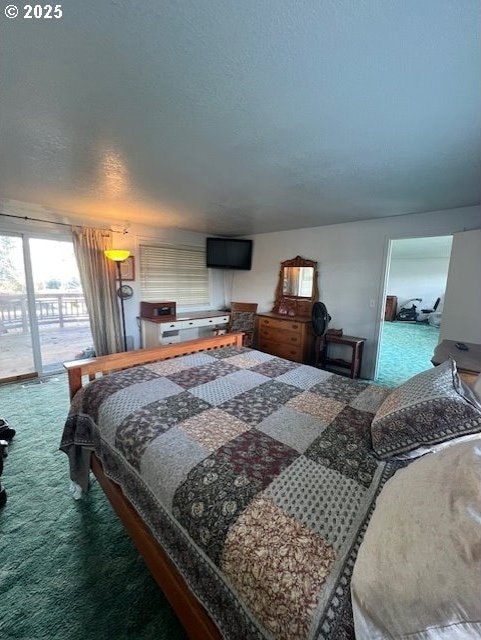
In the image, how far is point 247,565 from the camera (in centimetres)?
77

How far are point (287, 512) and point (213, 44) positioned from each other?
166 centimetres

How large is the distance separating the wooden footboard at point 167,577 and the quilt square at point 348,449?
2.19 feet

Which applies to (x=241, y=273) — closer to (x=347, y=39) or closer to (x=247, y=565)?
(x=347, y=39)

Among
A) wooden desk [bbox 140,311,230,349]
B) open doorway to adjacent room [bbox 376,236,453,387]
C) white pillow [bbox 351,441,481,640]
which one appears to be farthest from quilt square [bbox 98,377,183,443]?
open doorway to adjacent room [bbox 376,236,453,387]

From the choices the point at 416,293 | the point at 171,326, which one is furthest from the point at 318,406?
the point at 416,293

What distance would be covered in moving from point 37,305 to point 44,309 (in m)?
0.11

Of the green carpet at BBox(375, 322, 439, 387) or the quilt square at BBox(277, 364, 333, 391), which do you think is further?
the green carpet at BBox(375, 322, 439, 387)

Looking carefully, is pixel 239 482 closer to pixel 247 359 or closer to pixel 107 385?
pixel 107 385

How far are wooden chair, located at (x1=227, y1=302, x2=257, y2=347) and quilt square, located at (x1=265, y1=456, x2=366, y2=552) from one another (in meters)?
3.60

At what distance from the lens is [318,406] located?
1603 mm

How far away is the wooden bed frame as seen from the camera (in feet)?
3.12

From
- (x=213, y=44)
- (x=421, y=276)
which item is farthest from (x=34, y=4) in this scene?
(x=421, y=276)

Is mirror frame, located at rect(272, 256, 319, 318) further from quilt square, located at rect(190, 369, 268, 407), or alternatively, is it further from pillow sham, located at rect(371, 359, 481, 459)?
pillow sham, located at rect(371, 359, 481, 459)

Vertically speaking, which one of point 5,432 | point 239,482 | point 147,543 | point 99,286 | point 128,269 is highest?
point 128,269
